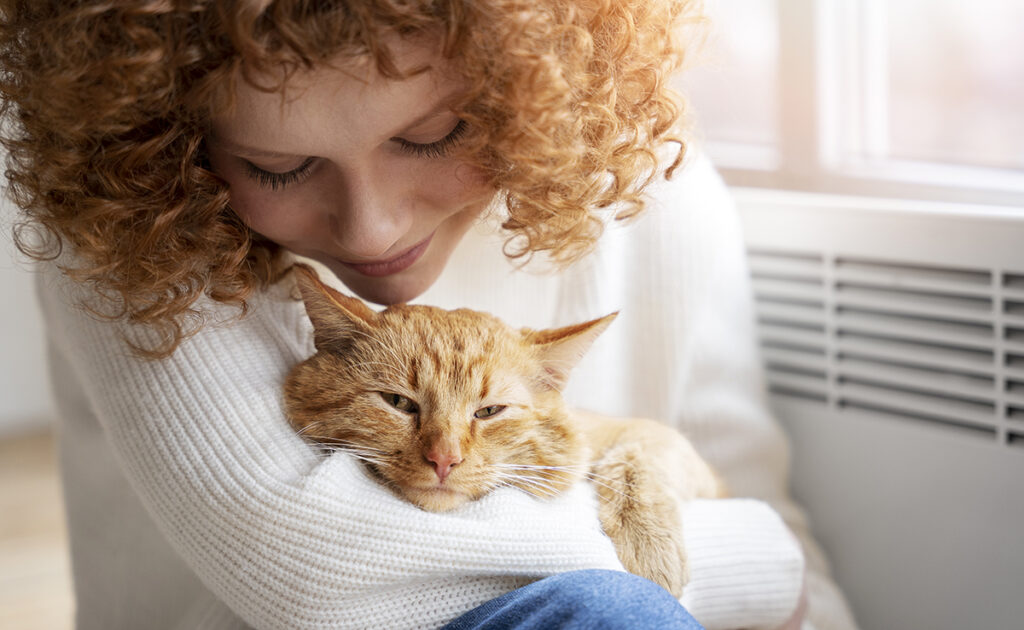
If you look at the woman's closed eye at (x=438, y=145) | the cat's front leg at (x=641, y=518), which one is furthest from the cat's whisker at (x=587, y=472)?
the woman's closed eye at (x=438, y=145)

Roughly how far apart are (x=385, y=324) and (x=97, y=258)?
0.36 metres

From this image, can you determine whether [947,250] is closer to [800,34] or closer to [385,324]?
[800,34]

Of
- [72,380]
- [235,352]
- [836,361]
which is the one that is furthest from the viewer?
[836,361]

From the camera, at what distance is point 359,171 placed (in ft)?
3.35

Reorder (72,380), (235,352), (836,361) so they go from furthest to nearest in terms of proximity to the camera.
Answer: (836,361) < (72,380) < (235,352)

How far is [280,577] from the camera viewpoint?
991 mm

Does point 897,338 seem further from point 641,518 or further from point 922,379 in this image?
point 641,518

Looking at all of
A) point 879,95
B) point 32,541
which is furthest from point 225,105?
point 32,541

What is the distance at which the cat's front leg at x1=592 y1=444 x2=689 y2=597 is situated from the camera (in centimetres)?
105

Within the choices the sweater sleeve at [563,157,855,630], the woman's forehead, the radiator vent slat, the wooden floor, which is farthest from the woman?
the wooden floor

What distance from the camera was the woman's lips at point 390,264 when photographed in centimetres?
119

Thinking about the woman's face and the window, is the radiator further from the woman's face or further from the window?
the woman's face

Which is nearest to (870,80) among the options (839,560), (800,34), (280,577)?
(800,34)

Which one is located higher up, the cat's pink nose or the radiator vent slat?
the cat's pink nose
